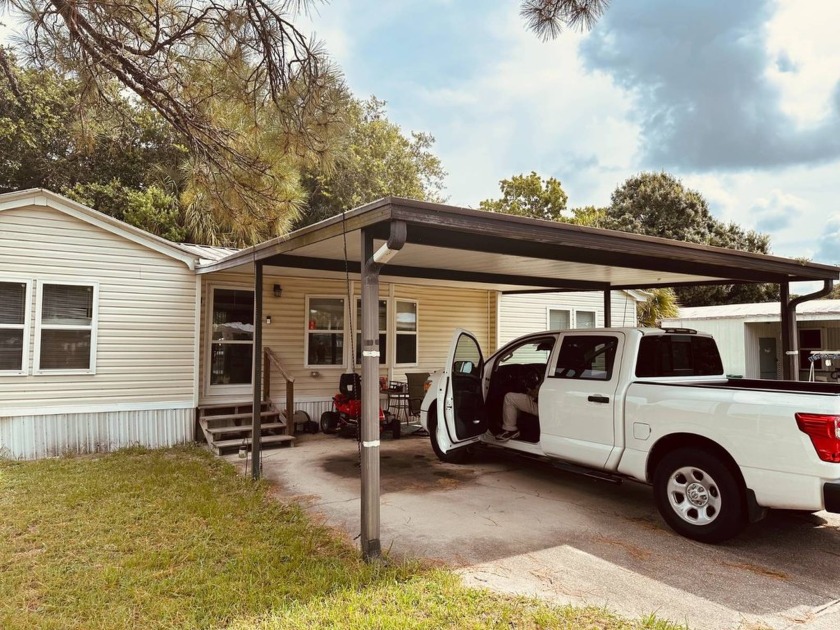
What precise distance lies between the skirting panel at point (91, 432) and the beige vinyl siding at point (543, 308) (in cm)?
669

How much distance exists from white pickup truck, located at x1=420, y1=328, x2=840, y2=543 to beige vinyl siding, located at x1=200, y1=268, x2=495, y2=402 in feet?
12.7

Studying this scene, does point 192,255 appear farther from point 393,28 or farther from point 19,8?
point 393,28

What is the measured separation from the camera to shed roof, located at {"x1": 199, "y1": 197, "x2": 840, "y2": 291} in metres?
4.05

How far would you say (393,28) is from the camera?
542 centimetres

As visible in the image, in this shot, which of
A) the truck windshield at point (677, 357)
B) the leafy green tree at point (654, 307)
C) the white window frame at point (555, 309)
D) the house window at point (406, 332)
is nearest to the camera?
the truck windshield at point (677, 357)

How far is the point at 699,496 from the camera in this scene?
4.08 meters

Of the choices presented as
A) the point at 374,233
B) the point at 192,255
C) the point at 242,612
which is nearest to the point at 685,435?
the point at 374,233

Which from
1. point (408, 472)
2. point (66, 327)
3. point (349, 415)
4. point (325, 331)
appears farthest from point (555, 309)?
point (66, 327)

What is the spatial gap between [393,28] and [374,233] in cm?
263

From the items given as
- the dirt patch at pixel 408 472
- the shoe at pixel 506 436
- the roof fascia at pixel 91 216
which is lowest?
the dirt patch at pixel 408 472

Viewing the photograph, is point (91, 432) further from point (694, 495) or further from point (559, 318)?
point (559, 318)

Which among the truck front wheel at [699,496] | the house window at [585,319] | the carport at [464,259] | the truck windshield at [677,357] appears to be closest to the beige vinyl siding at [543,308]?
the house window at [585,319]

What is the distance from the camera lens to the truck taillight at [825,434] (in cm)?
332

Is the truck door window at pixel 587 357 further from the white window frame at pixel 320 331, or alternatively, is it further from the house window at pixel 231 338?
the house window at pixel 231 338
